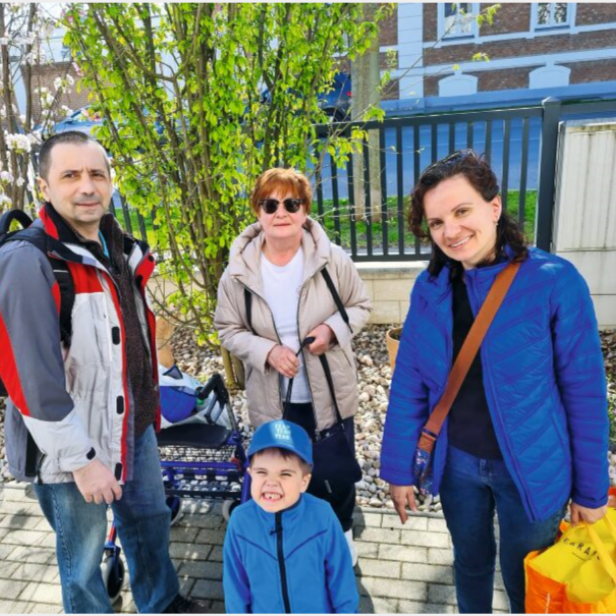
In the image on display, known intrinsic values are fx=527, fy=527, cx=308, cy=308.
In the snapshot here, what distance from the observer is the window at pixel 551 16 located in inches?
942

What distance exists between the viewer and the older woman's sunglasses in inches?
98.9

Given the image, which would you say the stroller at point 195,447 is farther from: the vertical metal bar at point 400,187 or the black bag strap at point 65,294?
the vertical metal bar at point 400,187

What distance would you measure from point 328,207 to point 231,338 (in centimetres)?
405

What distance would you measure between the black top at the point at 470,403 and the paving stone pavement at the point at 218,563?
45.5 inches

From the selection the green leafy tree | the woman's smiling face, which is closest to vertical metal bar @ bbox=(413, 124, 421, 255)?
the green leafy tree

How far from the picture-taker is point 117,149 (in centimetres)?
391

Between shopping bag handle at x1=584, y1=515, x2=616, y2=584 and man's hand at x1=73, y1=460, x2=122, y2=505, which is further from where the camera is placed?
man's hand at x1=73, y1=460, x2=122, y2=505

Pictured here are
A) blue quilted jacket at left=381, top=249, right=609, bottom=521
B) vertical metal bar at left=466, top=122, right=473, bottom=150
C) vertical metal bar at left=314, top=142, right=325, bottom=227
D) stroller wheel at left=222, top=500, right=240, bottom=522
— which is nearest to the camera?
blue quilted jacket at left=381, top=249, right=609, bottom=521

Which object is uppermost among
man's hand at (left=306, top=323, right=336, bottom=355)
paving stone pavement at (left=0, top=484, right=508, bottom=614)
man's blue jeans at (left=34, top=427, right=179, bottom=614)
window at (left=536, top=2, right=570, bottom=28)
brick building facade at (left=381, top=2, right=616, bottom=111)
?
window at (left=536, top=2, right=570, bottom=28)

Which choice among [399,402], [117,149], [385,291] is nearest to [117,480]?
[399,402]

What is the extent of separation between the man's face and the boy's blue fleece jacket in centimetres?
127

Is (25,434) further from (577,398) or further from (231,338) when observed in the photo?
(577,398)

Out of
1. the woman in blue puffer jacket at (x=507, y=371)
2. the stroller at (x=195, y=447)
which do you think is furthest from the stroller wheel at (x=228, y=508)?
the woman in blue puffer jacket at (x=507, y=371)

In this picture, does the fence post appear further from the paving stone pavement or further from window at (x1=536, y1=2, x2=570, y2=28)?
window at (x1=536, y1=2, x2=570, y2=28)
